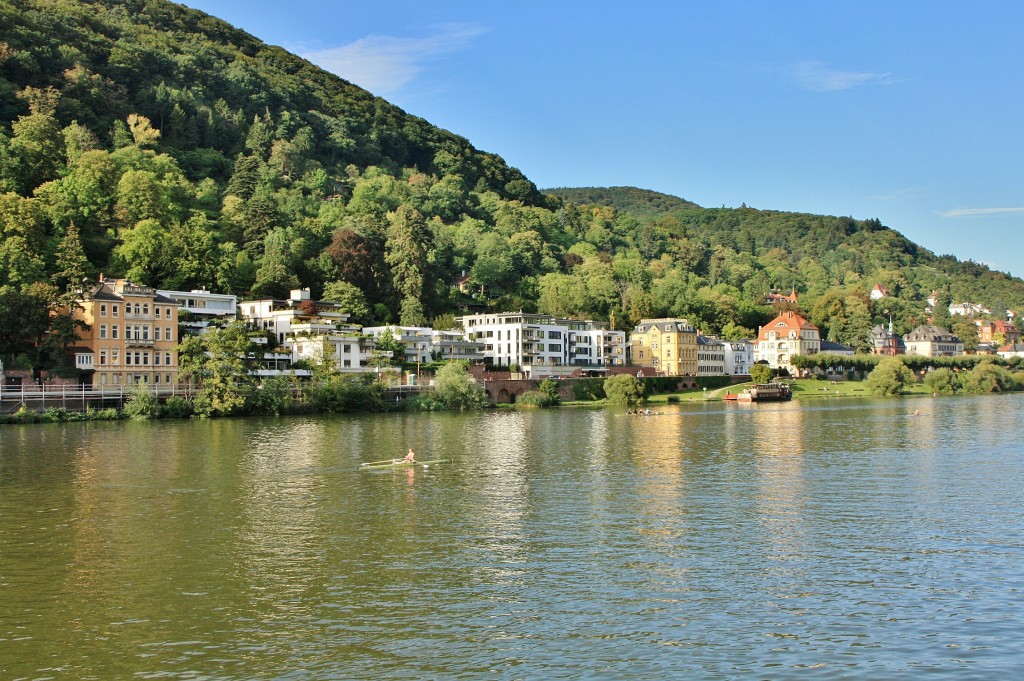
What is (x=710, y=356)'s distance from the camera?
140 m

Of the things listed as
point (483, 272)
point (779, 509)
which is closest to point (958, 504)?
point (779, 509)

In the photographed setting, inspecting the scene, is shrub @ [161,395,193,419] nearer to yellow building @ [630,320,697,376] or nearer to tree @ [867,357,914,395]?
yellow building @ [630,320,697,376]

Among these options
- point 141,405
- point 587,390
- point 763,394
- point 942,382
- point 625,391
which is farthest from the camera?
point 942,382

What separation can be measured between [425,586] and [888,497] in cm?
2043

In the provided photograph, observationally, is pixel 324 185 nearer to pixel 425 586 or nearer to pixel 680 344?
pixel 680 344

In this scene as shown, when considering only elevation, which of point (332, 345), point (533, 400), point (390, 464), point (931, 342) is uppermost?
point (931, 342)

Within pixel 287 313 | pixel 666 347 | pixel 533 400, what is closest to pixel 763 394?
pixel 666 347

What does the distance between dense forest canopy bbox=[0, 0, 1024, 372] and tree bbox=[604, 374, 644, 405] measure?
26742 millimetres

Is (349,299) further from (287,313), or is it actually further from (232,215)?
(232,215)

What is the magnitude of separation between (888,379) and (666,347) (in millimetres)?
29203

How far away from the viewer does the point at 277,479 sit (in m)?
40.4

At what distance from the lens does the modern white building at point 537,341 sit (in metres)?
116

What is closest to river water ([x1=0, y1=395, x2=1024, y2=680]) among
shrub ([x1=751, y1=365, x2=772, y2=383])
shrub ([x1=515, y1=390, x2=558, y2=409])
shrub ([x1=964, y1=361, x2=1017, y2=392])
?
shrub ([x1=515, y1=390, x2=558, y2=409])

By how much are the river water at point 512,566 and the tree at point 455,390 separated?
4139 cm
